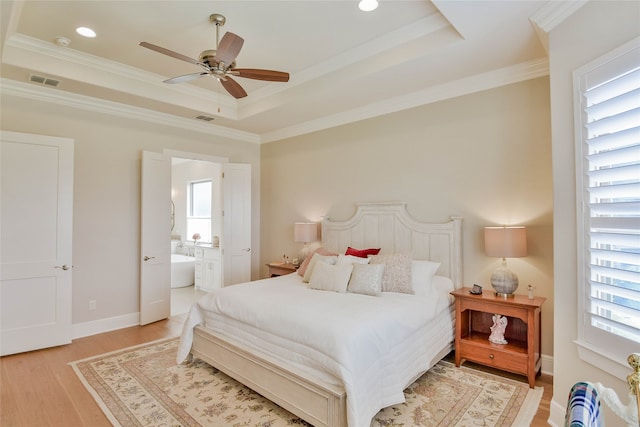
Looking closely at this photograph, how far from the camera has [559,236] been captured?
2.23 metres

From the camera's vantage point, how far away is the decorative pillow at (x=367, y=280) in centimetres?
316

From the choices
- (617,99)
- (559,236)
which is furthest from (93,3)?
(559,236)

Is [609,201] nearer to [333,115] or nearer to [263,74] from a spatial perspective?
[263,74]

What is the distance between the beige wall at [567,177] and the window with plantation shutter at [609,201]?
73mm

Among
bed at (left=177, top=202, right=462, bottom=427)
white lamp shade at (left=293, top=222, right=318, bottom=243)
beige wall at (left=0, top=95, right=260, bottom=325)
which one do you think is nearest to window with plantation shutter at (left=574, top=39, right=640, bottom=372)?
bed at (left=177, top=202, right=462, bottom=427)

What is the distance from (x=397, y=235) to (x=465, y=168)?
109cm

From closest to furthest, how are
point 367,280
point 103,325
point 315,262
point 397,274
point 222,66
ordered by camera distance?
point 222,66 < point 367,280 < point 397,274 < point 315,262 < point 103,325

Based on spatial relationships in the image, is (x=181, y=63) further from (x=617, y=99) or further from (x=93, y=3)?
(x=617, y=99)

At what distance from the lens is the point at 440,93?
3764 mm

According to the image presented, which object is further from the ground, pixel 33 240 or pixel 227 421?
pixel 33 240

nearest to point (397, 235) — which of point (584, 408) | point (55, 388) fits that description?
point (584, 408)

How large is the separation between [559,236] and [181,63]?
396cm

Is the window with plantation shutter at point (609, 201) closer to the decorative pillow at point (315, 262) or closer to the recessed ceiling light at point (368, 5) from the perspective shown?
the recessed ceiling light at point (368, 5)

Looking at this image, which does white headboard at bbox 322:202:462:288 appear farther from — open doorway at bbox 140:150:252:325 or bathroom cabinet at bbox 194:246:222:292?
bathroom cabinet at bbox 194:246:222:292
